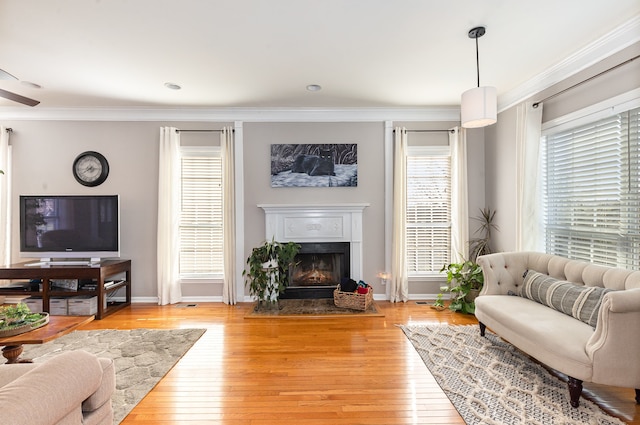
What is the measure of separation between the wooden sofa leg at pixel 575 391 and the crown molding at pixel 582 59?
8.56ft

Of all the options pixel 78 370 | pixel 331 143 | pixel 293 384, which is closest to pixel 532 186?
pixel 331 143

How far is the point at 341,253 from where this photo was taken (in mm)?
4633

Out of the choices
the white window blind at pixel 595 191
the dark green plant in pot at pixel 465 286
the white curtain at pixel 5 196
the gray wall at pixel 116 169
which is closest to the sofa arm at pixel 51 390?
the gray wall at pixel 116 169

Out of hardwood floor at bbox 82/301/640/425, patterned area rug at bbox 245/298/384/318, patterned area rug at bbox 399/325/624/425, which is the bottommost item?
hardwood floor at bbox 82/301/640/425

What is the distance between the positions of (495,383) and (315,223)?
2764 mm

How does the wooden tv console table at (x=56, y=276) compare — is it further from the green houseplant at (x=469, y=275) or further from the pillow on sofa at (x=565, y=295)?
the pillow on sofa at (x=565, y=295)

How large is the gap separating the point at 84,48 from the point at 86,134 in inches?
83.5

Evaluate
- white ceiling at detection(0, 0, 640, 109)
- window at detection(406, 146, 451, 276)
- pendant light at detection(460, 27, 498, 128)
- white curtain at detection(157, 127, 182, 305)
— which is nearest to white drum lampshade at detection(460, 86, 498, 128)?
pendant light at detection(460, 27, 498, 128)

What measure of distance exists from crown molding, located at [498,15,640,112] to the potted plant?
10.8 ft

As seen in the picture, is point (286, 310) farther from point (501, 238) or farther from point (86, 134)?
point (86, 134)

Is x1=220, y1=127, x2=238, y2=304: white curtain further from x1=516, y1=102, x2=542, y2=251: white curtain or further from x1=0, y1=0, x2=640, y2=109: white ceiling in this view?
x1=516, y1=102, x2=542, y2=251: white curtain

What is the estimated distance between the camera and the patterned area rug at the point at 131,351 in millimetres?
2344

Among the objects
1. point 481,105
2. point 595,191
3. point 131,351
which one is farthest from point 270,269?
point 595,191

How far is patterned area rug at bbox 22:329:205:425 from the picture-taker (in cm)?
234
